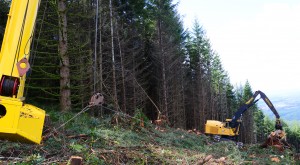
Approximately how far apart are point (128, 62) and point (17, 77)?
18.3 m

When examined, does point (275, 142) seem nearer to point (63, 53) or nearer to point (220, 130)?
point (220, 130)

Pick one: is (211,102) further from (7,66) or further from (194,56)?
(7,66)

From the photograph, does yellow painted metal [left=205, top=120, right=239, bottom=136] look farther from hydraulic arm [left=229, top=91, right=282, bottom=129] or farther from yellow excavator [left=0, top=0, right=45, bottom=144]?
yellow excavator [left=0, top=0, right=45, bottom=144]

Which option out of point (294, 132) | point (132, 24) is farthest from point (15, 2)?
point (294, 132)

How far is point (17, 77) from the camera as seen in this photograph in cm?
515

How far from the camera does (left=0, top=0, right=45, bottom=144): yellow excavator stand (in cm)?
479

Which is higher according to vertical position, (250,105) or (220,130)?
(250,105)

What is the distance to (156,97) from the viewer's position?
34.2m

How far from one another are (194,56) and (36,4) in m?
36.7

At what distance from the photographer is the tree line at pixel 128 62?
41.1ft

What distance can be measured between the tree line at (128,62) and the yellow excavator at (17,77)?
182 inches

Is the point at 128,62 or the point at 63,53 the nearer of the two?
the point at 63,53

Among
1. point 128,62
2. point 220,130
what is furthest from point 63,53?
point 220,130

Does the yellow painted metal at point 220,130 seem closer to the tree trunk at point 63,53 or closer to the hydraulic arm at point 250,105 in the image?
the hydraulic arm at point 250,105
